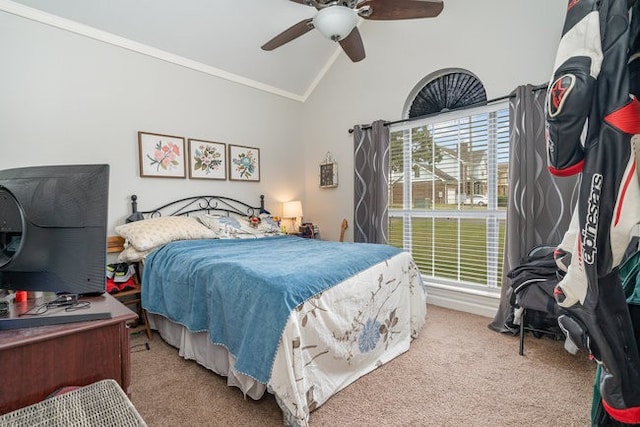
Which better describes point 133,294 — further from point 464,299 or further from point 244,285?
point 464,299

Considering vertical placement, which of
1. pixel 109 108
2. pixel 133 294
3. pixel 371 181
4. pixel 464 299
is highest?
pixel 109 108

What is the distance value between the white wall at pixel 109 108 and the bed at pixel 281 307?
2.39 ft

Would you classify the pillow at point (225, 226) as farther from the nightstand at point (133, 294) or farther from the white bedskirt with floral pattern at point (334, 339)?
the white bedskirt with floral pattern at point (334, 339)

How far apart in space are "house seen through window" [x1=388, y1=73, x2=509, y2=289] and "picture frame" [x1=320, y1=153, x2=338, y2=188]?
2.62 ft

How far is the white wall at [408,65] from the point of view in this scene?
105 inches

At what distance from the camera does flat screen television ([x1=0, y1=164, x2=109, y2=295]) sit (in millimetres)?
966

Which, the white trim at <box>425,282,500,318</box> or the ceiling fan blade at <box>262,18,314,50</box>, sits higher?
the ceiling fan blade at <box>262,18,314,50</box>

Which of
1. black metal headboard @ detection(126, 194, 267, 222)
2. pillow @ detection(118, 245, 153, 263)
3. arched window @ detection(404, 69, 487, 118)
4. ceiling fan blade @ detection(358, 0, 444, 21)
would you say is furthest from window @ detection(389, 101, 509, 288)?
pillow @ detection(118, 245, 153, 263)

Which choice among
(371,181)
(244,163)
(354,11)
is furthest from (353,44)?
(244,163)

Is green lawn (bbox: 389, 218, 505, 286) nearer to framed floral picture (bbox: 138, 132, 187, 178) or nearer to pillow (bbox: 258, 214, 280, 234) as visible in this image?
pillow (bbox: 258, 214, 280, 234)

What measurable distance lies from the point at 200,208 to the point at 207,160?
56 centimetres

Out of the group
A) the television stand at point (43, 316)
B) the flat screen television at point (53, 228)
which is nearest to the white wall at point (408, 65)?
the flat screen television at point (53, 228)

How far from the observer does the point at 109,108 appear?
9.67 ft

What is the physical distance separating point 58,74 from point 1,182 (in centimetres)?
232
